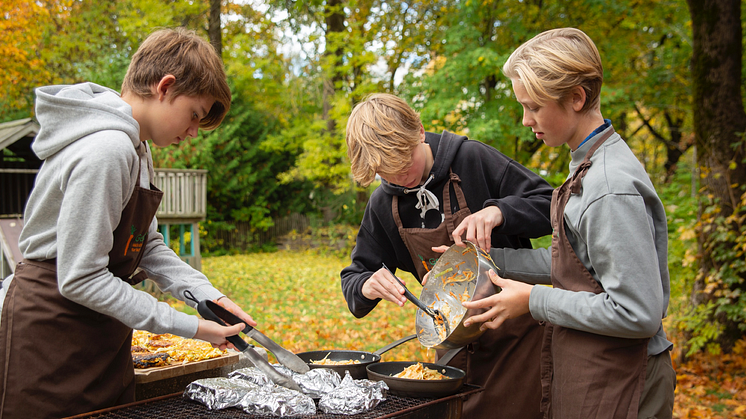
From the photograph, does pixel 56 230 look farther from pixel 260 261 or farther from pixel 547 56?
Result: pixel 260 261

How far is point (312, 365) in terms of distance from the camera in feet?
6.80

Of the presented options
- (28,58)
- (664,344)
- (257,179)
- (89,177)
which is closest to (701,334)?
(664,344)

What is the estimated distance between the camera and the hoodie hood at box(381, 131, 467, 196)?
226 centimetres

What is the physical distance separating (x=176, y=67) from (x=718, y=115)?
17.5 ft

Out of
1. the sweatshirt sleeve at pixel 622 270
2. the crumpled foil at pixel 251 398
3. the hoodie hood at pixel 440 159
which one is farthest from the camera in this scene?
the hoodie hood at pixel 440 159

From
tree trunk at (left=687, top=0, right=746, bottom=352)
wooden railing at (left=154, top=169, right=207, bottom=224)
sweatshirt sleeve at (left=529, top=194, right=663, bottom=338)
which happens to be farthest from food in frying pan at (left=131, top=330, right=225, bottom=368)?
wooden railing at (left=154, top=169, right=207, bottom=224)

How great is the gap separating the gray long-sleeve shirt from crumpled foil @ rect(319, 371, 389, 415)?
0.59m

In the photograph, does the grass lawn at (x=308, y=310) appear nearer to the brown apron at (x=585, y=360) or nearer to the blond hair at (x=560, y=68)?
the brown apron at (x=585, y=360)

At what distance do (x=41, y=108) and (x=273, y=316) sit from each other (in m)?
6.07

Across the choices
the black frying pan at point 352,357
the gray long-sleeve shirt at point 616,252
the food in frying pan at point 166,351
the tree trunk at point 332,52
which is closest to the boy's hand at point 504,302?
the gray long-sleeve shirt at point 616,252

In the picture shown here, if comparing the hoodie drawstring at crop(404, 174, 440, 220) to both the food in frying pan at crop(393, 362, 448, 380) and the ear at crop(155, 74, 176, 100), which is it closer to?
the food in frying pan at crop(393, 362, 448, 380)

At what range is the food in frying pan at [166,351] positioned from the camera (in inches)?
86.8

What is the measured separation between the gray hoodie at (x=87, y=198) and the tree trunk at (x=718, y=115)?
5224mm

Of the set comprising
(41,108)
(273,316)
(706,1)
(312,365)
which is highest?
(706,1)
